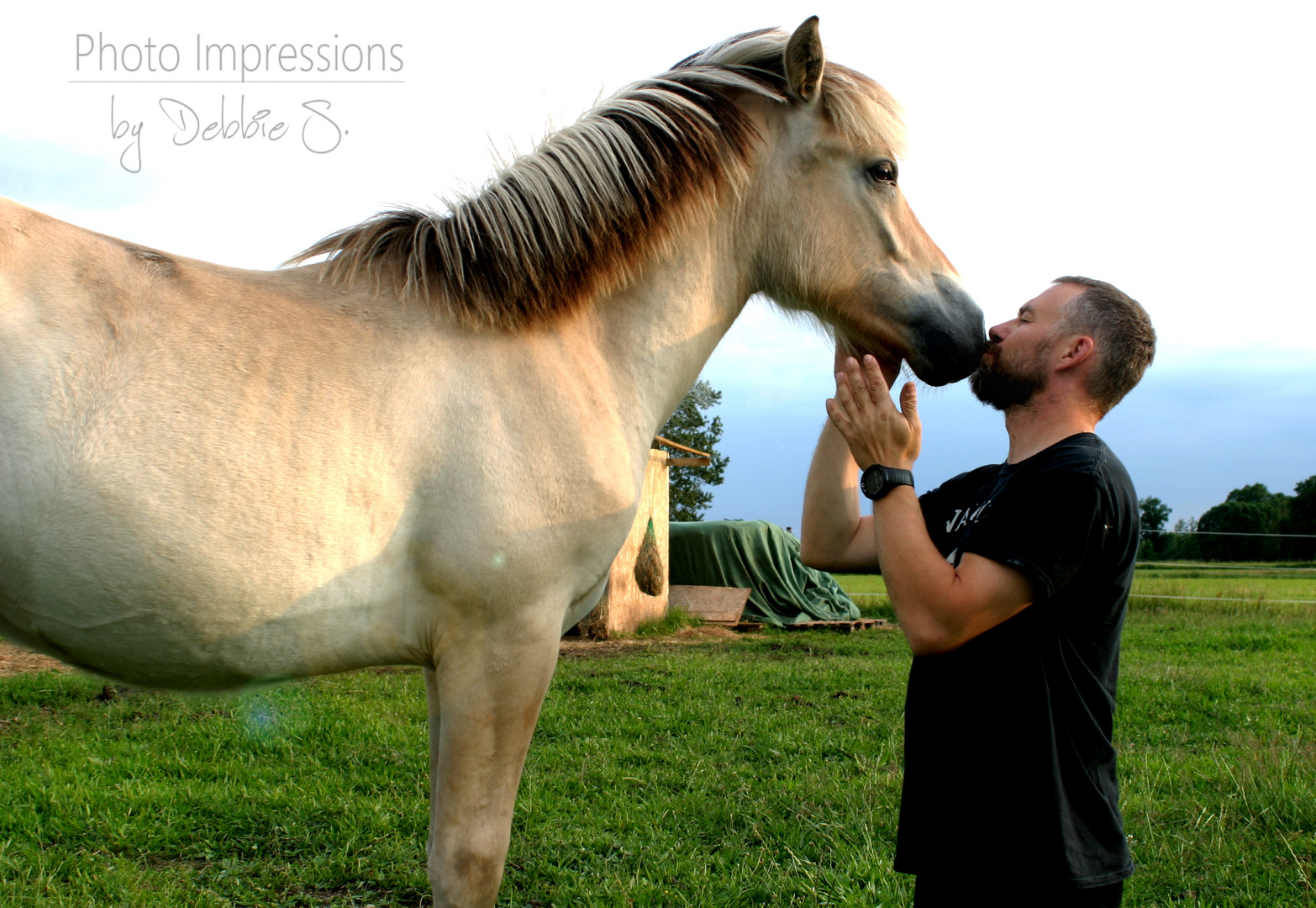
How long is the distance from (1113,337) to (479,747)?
5.44 ft

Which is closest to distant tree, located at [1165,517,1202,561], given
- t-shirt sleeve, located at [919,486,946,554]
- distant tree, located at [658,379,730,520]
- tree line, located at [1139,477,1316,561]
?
tree line, located at [1139,477,1316,561]

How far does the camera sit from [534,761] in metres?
4.57

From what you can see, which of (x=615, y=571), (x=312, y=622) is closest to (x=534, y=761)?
(x=312, y=622)

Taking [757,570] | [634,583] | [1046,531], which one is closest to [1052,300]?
[1046,531]

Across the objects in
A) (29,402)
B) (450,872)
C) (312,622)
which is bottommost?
(450,872)

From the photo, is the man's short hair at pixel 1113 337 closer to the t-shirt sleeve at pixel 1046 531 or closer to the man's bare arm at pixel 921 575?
the t-shirt sleeve at pixel 1046 531

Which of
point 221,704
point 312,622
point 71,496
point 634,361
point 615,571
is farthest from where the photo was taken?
point 615,571

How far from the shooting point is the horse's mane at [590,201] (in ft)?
6.03

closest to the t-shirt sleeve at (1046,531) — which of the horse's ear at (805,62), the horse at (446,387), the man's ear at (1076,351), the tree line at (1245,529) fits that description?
the man's ear at (1076,351)

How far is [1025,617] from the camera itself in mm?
1797

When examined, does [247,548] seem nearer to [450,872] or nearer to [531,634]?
[531,634]

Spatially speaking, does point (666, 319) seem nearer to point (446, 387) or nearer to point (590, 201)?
point (590, 201)

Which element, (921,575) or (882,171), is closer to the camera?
(921,575)

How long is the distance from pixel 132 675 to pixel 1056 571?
1796 mm
